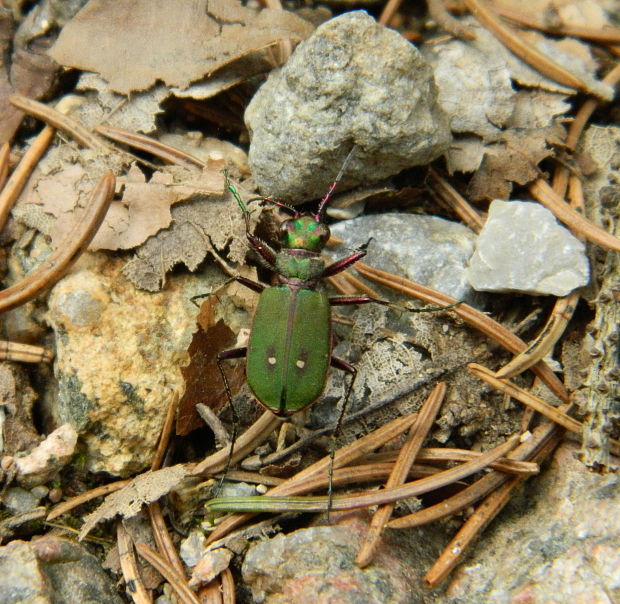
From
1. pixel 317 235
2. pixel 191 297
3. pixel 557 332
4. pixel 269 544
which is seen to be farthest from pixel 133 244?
pixel 557 332

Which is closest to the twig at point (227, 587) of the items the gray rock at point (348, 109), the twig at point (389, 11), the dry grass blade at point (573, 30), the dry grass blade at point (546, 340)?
the dry grass blade at point (546, 340)

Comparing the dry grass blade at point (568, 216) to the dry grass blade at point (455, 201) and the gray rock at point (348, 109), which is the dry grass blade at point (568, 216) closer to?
the dry grass blade at point (455, 201)

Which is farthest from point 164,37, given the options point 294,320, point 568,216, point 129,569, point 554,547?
point 554,547

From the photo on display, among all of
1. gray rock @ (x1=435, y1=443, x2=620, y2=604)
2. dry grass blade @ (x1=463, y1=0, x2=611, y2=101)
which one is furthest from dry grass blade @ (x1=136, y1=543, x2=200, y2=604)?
dry grass blade @ (x1=463, y1=0, x2=611, y2=101)

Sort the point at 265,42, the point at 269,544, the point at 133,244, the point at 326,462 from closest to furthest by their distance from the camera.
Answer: the point at 269,544 < the point at 326,462 < the point at 133,244 < the point at 265,42

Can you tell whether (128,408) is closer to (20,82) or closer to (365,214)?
(365,214)

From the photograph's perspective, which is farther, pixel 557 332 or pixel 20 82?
pixel 20 82
